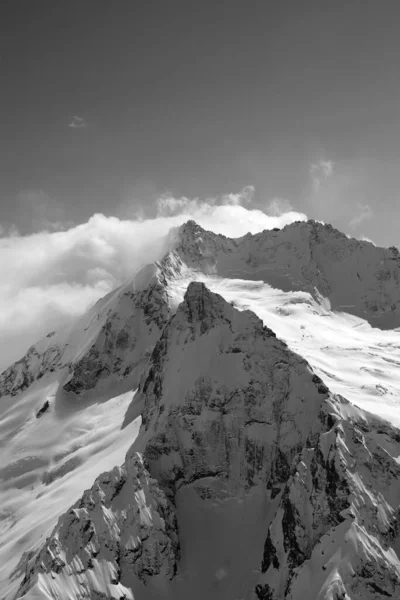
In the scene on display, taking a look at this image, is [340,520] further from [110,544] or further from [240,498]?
[110,544]

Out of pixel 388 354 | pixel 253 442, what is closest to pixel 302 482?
pixel 253 442

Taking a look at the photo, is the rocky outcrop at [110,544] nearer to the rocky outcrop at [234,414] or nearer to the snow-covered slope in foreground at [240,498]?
the snow-covered slope in foreground at [240,498]

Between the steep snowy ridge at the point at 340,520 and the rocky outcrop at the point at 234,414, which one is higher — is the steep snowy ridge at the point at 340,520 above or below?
below

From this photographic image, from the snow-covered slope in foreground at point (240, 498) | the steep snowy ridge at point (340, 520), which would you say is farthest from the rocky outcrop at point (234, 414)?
the steep snowy ridge at point (340, 520)

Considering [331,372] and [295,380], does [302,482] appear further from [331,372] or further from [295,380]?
[331,372]

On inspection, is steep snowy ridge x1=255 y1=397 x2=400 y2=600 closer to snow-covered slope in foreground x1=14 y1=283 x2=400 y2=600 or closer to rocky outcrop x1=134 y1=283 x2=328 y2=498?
snow-covered slope in foreground x1=14 y1=283 x2=400 y2=600
